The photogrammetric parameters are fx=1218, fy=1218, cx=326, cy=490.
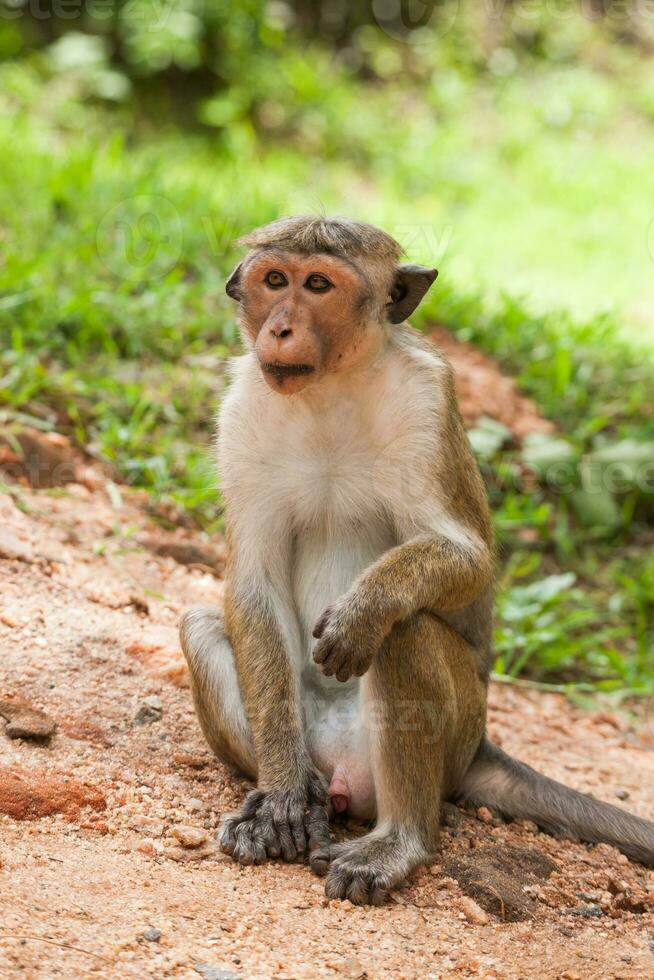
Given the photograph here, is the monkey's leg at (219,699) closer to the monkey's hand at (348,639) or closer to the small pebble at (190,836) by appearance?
the small pebble at (190,836)

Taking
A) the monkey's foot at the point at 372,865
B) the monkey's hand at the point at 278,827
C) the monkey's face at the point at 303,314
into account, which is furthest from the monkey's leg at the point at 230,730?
the monkey's face at the point at 303,314

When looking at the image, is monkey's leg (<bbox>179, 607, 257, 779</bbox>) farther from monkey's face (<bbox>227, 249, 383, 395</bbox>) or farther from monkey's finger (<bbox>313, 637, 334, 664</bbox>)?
monkey's face (<bbox>227, 249, 383, 395</bbox>)

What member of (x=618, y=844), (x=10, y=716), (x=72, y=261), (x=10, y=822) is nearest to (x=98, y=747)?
(x=10, y=716)

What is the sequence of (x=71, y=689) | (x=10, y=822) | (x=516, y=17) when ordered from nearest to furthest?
(x=10, y=822) < (x=71, y=689) < (x=516, y=17)

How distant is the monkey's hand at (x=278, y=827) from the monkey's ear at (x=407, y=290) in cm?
154

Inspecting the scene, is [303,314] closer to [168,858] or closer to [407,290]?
[407,290]

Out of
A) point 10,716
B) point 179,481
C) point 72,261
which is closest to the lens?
point 10,716

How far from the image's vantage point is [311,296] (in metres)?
3.66

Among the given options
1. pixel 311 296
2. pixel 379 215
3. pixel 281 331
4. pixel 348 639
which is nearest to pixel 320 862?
pixel 348 639

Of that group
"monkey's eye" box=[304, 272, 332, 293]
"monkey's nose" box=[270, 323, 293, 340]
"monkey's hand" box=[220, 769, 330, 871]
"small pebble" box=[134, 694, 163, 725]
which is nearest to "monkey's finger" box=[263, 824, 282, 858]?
"monkey's hand" box=[220, 769, 330, 871]

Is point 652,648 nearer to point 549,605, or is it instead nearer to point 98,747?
point 549,605

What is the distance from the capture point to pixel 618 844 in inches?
159

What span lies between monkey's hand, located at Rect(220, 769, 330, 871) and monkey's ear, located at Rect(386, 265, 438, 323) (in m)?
1.54

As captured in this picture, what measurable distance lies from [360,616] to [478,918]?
0.90 metres
